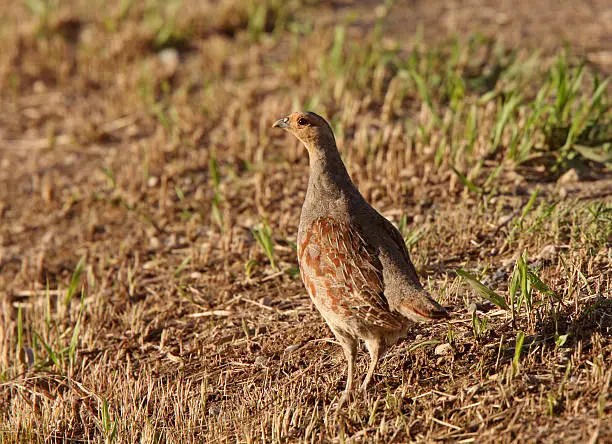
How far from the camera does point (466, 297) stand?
498cm

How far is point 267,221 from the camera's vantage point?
660 cm

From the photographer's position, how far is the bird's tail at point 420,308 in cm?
392

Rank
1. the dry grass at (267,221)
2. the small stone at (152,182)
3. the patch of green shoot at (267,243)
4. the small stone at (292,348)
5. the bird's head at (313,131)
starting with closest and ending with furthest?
the dry grass at (267,221), the bird's head at (313,131), the small stone at (292,348), the patch of green shoot at (267,243), the small stone at (152,182)

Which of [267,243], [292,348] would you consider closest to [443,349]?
[292,348]

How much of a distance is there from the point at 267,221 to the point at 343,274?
244cm

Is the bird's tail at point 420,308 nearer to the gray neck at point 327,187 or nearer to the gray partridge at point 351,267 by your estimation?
the gray partridge at point 351,267

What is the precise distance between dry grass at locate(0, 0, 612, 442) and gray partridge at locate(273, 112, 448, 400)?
40 centimetres

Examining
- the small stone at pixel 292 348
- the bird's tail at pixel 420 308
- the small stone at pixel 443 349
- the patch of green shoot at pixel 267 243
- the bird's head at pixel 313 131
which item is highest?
the bird's head at pixel 313 131

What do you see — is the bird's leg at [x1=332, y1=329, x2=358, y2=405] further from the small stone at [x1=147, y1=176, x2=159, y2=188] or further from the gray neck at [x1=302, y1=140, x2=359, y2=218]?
the small stone at [x1=147, y1=176, x2=159, y2=188]

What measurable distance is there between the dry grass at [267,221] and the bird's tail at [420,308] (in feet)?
1.63

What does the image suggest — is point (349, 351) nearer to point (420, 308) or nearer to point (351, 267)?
point (351, 267)

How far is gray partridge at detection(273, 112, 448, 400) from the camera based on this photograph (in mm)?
4129

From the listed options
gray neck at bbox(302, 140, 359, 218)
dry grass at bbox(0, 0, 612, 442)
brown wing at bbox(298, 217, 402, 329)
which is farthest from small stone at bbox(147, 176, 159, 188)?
brown wing at bbox(298, 217, 402, 329)

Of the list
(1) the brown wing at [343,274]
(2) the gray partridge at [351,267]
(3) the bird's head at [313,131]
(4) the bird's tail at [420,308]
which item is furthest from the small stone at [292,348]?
(3) the bird's head at [313,131]
